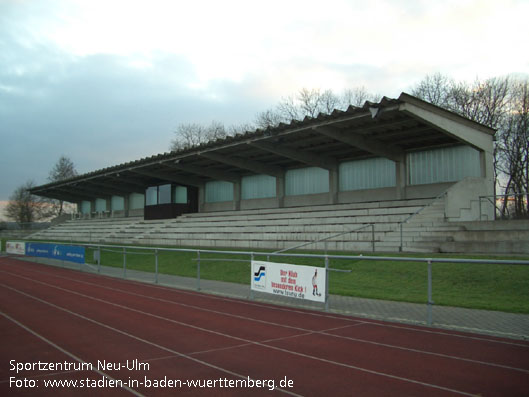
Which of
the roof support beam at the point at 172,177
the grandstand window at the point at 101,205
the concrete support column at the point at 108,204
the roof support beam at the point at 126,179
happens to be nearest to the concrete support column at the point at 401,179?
the roof support beam at the point at 172,177

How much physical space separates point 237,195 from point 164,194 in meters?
8.43

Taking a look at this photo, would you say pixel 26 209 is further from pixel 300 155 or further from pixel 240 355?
pixel 240 355

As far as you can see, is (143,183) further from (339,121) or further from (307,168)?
(339,121)

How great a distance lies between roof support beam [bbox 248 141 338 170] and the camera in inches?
1064

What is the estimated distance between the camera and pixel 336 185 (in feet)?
98.0

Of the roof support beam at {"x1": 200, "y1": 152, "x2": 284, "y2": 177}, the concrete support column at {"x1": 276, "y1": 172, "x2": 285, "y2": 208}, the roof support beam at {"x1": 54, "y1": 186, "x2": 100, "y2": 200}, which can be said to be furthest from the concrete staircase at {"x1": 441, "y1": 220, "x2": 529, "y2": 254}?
the roof support beam at {"x1": 54, "y1": 186, "x2": 100, "y2": 200}

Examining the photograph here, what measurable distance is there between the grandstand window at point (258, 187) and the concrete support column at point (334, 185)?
6524 mm

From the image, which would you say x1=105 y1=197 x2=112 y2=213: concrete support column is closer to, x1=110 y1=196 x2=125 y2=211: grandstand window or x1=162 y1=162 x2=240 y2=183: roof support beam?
x1=110 y1=196 x2=125 y2=211: grandstand window

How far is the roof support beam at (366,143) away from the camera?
23047 millimetres

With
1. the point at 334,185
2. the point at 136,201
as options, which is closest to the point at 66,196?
the point at 136,201

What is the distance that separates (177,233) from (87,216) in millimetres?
35287

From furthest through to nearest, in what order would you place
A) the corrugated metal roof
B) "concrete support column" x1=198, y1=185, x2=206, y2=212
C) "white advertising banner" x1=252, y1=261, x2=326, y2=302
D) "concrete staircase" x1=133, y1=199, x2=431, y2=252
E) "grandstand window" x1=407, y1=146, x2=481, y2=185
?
"concrete support column" x1=198, y1=185, x2=206, y2=212 < "grandstand window" x1=407, y1=146, x2=481, y2=185 < "concrete staircase" x1=133, y1=199, x2=431, y2=252 < the corrugated metal roof < "white advertising banner" x1=252, y1=261, x2=326, y2=302

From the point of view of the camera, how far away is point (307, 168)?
1275 inches

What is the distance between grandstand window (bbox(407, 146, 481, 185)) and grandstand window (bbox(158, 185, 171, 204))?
78.0 feet
